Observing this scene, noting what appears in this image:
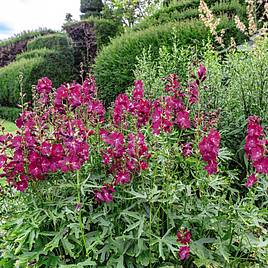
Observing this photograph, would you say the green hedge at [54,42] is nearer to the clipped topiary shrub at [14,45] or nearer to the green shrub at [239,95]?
the clipped topiary shrub at [14,45]

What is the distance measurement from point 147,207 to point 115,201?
238mm

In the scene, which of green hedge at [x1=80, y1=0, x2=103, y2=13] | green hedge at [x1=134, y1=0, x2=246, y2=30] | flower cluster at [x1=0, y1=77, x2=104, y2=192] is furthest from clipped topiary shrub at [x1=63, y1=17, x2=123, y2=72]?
flower cluster at [x1=0, y1=77, x2=104, y2=192]

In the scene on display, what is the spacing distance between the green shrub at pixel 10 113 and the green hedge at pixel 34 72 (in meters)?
0.32

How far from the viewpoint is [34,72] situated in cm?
1198

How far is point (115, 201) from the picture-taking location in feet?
8.68

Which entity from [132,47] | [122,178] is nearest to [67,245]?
[122,178]

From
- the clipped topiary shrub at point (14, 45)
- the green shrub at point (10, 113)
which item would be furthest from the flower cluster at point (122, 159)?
the clipped topiary shrub at point (14, 45)

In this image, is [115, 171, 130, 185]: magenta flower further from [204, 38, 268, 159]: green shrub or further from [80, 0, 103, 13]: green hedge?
[80, 0, 103, 13]: green hedge

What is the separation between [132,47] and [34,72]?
4854mm

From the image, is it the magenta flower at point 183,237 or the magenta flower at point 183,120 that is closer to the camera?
the magenta flower at point 183,237

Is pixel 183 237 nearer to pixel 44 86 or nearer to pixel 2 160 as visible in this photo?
pixel 2 160

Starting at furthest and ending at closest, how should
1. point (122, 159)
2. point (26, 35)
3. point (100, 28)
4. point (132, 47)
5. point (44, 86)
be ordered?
point (26, 35) < point (100, 28) < point (132, 47) < point (44, 86) < point (122, 159)

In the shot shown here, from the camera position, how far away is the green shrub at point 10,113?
12.3 m

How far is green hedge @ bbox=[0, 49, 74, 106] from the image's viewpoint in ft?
39.3
